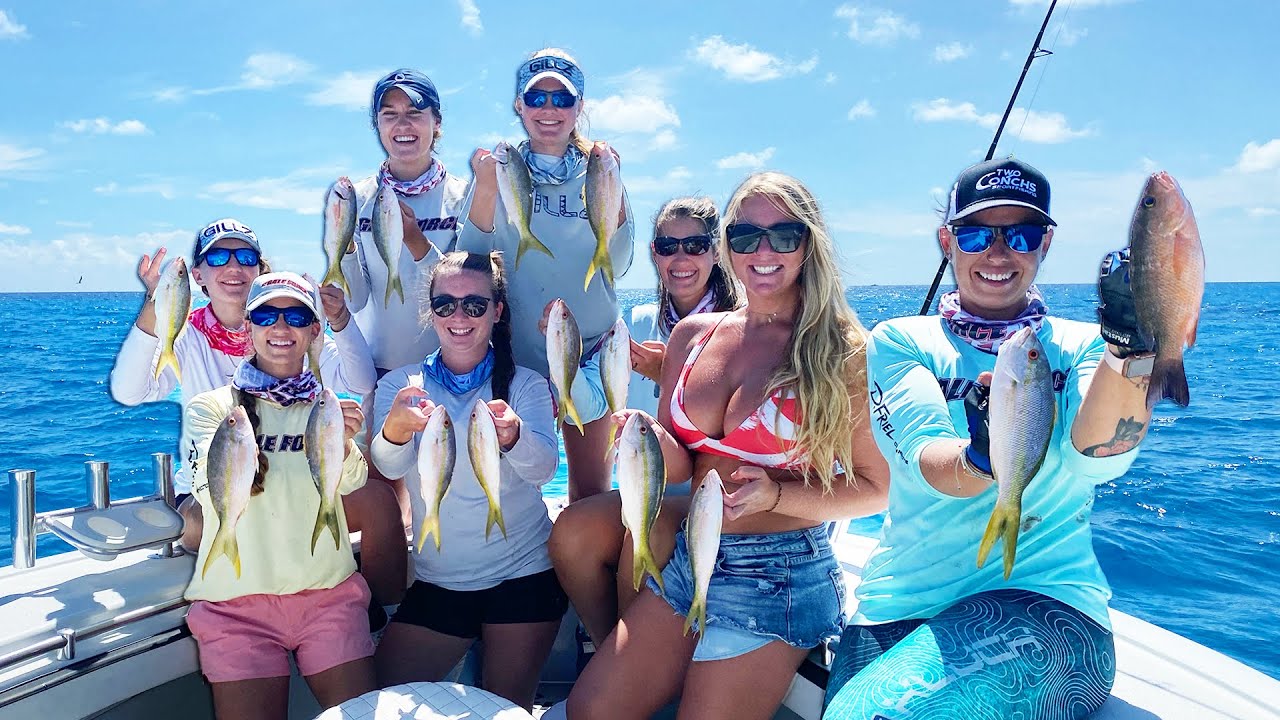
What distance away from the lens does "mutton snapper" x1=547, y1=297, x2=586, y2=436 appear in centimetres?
297

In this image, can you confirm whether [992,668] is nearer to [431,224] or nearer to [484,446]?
[484,446]

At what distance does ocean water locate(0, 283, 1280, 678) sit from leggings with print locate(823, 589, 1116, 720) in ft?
4.50

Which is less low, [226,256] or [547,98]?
[547,98]

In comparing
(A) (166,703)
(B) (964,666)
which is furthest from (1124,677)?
(A) (166,703)

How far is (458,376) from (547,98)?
129 centimetres

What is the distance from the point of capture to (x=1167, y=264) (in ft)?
5.55

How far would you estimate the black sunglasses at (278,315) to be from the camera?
3053mm

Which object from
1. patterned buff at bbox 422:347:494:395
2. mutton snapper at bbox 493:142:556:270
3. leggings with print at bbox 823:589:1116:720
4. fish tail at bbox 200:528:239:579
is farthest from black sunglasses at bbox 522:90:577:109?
leggings with print at bbox 823:589:1116:720

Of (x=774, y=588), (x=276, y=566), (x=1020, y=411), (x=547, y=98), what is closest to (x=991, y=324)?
(x=1020, y=411)

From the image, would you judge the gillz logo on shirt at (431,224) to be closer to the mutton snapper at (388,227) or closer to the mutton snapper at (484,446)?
the mutton snapper at (388,227)

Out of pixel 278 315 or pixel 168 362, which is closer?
pixel 278 315

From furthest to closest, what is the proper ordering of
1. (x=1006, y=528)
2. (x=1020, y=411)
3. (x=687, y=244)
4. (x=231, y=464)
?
(x=687, y=244)
(x=231, y=464)
(x=1006, y=528)
(x=1020, y=411)

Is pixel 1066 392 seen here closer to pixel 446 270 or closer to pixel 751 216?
pixel 751 216

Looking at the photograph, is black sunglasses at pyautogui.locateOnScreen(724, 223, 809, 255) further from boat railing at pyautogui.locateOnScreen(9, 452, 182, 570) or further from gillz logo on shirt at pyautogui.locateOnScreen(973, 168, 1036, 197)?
boat railing at pyautogui.locateOnScreen(9, 452, 182, 570)
